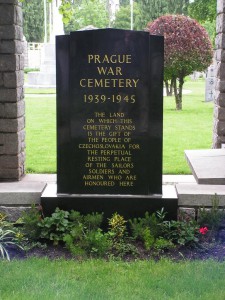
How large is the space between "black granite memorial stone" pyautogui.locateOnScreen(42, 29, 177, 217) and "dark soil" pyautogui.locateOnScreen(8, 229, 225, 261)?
19.4 inches

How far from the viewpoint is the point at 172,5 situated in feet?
185

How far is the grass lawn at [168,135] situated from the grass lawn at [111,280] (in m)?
3.65

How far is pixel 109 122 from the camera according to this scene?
557 centimetres

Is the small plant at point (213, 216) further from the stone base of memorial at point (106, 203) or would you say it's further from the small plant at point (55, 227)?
the small plant at point (55, 227)

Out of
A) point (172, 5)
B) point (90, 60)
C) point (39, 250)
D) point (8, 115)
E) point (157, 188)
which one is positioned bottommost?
point (39, 250)

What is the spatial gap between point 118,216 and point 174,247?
2.15ft

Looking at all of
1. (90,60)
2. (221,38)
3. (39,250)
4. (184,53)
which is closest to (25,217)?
(39,250)

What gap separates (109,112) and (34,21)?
194 feet

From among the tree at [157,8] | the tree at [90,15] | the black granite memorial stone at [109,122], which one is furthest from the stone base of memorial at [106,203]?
the tree at [90,15]

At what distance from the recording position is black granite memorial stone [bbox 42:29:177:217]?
549cm

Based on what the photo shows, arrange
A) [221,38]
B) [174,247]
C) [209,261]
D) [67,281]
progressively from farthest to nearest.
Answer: [221,38], [174,247], [209,261], [67,281]

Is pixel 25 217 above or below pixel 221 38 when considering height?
below

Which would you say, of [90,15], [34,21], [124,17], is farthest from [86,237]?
[34,21]

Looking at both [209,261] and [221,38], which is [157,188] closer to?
[209,261]
